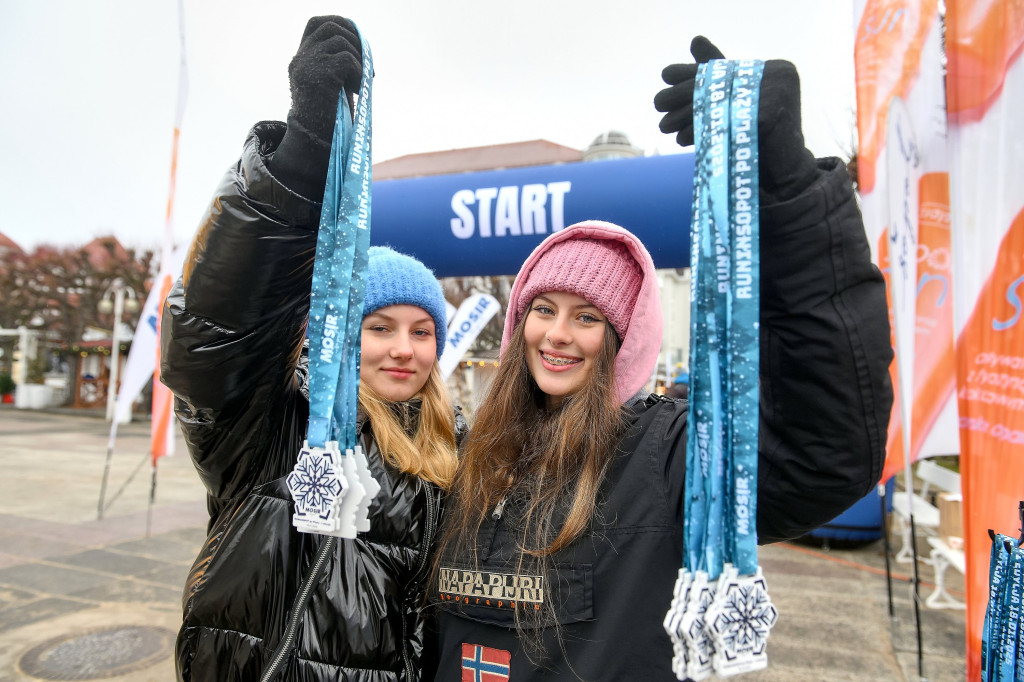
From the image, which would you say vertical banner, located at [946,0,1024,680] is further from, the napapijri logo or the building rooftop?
the building rooftop

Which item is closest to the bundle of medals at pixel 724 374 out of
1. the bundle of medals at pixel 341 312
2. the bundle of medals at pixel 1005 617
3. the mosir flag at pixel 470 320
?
the bundle of medals at pixel 341 312

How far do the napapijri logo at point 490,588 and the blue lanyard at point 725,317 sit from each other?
0.38m

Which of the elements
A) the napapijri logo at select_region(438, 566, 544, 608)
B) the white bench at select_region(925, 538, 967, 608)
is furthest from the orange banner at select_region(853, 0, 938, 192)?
the white bench at select_region(925, 538, 967, 608)

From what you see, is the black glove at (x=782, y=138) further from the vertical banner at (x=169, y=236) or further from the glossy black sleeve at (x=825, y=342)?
the vertical banner at (x=169, y=236)

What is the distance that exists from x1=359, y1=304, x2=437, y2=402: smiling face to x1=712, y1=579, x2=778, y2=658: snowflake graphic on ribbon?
3.53 feet

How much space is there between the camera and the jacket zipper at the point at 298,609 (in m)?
1.31

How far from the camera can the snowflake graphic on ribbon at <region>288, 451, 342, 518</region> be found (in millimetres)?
1087

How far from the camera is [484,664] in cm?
131

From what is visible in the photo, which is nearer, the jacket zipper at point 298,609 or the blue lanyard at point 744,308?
the blue lanyard at point 744,308

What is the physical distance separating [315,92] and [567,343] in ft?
2.51

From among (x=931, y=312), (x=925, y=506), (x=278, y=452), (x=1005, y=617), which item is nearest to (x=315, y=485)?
(x=278, y=452)

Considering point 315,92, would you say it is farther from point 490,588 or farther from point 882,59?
point 882,59

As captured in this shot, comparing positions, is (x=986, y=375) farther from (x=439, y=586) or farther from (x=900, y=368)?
(x=439, y=586)

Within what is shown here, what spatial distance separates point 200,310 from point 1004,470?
2.27 metres
